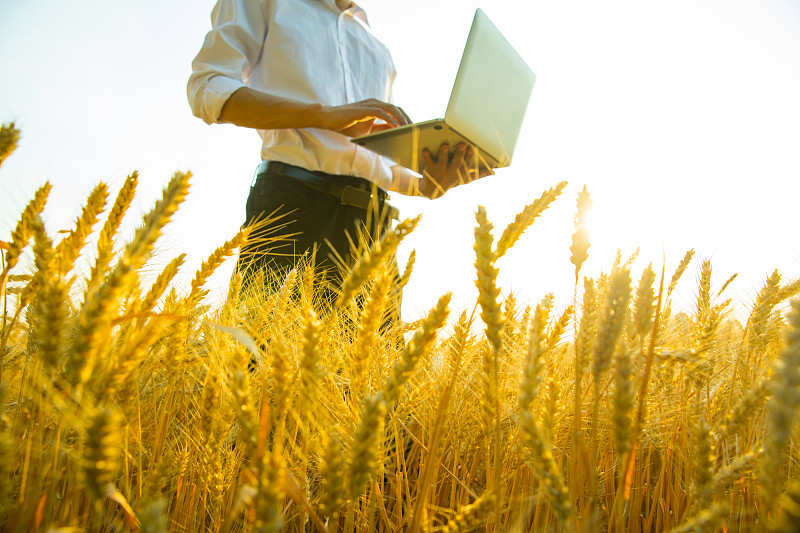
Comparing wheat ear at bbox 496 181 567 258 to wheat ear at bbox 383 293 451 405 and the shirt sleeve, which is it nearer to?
wheat ear at bbox 383 293 451 405

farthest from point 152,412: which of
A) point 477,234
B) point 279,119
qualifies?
point 279,119

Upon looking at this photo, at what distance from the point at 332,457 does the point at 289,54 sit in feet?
5.31

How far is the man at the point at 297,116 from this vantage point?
141 cm

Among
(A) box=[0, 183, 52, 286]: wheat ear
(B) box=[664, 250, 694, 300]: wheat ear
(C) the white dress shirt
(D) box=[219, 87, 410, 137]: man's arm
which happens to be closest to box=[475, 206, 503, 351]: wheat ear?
(A) box=[0, 183, 52, 286]: wheat ear

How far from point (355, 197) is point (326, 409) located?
1179 millimetres

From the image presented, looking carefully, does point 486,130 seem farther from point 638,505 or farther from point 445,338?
point 638,505

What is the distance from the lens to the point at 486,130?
1.41m

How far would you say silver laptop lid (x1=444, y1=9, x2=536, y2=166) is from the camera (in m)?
1.24

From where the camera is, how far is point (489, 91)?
137 cm

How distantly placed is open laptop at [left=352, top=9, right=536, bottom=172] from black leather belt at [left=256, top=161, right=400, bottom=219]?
0.60 ft

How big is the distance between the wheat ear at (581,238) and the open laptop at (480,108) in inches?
25.5

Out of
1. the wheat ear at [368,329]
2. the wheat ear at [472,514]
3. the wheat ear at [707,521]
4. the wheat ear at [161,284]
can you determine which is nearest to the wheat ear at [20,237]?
the wheat ear at [161,284]

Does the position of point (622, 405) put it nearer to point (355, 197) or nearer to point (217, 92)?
point (355, 197)

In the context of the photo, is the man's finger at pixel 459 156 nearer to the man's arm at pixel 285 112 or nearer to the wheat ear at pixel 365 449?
the man's arm at pixel 285 112
